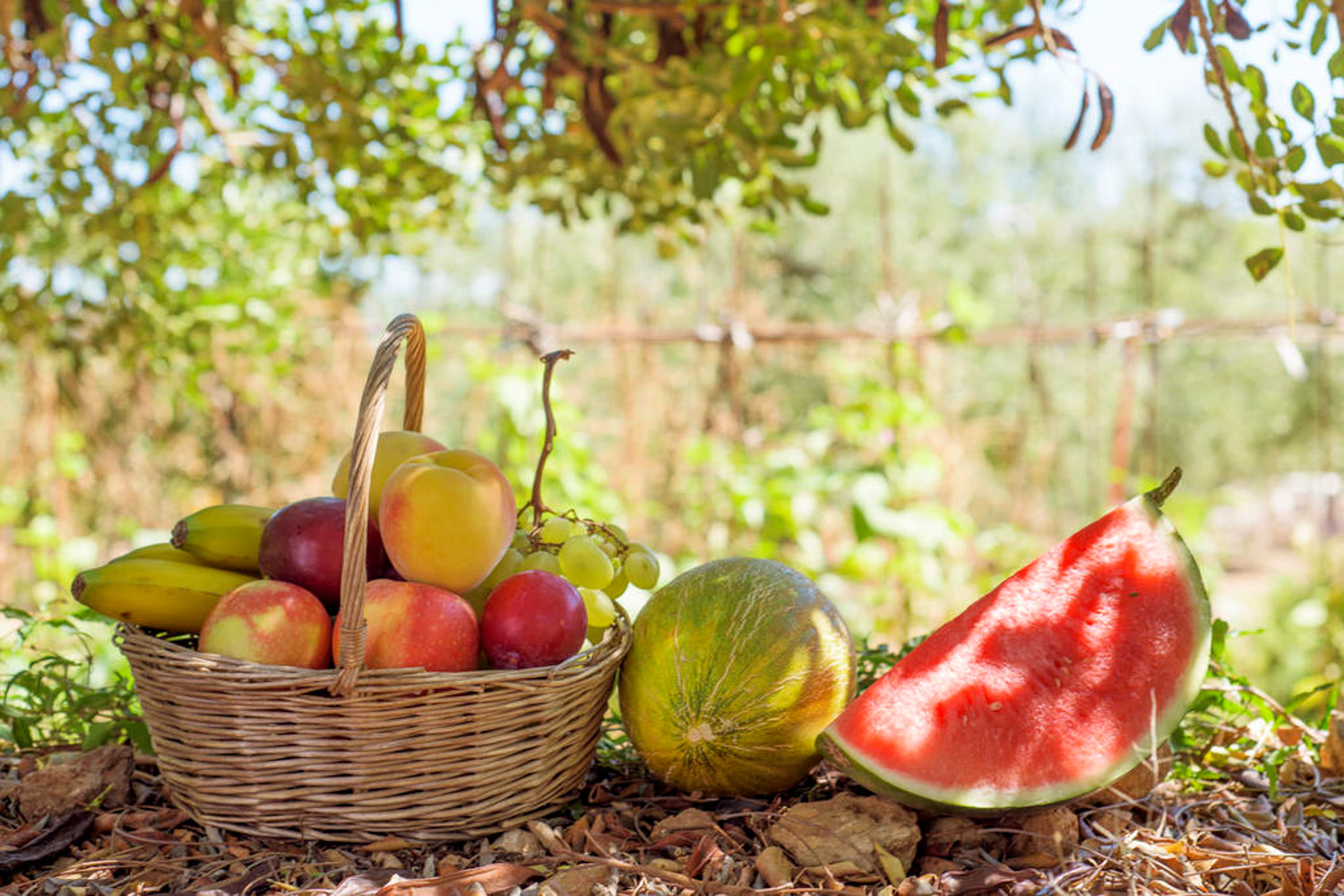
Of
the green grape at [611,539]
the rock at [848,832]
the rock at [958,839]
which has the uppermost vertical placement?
the green grape at [611,539]

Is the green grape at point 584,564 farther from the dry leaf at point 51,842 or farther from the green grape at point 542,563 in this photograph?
the dry leaf at point 51,842

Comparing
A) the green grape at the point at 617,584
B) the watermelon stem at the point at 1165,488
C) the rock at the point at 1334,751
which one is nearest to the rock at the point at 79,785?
the green grape at the point at 617,584

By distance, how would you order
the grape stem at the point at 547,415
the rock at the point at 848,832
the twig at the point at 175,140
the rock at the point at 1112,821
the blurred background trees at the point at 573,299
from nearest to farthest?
the rock at the point at 848,832 < the rock at the point at 1112,821 < the grape stem at the point at 547,415 < the blurred background trees at the point at 573,299 < the twig at the point at 175,140

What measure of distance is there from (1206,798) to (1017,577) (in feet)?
1.44

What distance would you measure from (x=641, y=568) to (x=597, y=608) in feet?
0.54

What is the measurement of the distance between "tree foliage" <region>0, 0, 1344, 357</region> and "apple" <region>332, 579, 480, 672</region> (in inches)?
40.3

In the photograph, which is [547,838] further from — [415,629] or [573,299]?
[573,299]

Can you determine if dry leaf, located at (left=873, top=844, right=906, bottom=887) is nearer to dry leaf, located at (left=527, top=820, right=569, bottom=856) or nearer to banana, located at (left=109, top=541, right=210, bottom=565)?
dry leaf, located at (left=527, top=820, right=569, bottom=856)

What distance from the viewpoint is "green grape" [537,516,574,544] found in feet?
5.79

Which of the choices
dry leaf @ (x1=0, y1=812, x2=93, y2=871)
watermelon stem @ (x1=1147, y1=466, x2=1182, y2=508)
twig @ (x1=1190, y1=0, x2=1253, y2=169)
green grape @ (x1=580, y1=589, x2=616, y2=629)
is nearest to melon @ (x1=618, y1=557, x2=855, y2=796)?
green grape @ (x1=580, y1=589, x2=616, y2=629)

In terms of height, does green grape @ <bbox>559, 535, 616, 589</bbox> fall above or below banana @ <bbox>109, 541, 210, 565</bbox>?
below

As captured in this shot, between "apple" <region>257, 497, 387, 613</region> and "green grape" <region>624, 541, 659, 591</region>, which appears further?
"green grape" <region>624, 541, 659, 591</region>

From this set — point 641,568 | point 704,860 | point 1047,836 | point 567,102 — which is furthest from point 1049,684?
point 567,102

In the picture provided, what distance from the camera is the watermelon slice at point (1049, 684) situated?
1.39 m
